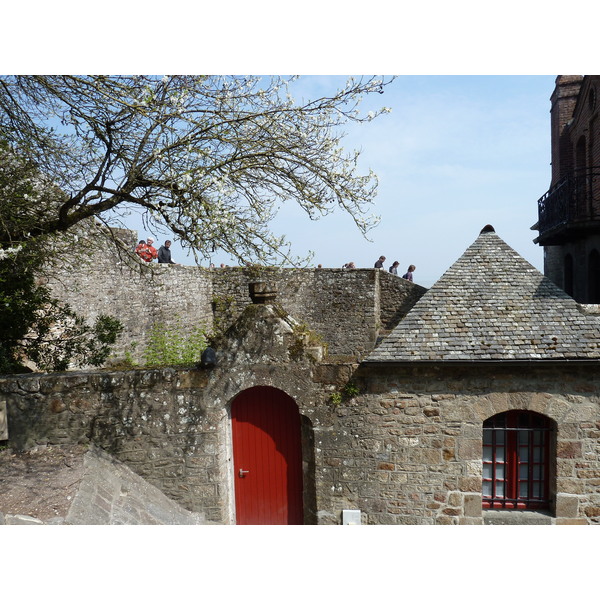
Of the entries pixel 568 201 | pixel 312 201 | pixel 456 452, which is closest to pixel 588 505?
pixel 456 452

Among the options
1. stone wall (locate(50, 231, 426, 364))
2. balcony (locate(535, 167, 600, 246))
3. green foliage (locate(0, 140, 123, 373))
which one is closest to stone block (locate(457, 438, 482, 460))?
A: green foliage (locate(0, 140, 123, 373))

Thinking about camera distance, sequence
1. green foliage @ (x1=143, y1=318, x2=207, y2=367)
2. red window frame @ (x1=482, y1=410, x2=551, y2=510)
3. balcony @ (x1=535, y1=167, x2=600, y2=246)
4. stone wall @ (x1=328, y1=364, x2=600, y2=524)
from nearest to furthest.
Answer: stone wall @ (x1=328, y1=364, x2=600, y2=524)
red window frame @ (x1=482, y1=410, x2=551, y2=510)
balcony @ (x1=535, y1=167, x2=600, y2=246)
green foliage @ (x1=143, y1=318, x2=207, y2=367)

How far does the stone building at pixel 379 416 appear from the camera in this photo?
21.1 ft

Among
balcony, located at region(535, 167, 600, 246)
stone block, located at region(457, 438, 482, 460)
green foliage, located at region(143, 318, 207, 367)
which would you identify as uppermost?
balcony, located at region(535, 167, 600, 246)

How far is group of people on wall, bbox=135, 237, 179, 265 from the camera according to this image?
11947mm

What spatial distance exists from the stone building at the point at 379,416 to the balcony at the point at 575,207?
231 inches

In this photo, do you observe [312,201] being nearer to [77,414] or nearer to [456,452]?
[456,452]

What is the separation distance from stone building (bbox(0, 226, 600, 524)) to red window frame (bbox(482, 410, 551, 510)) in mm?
19

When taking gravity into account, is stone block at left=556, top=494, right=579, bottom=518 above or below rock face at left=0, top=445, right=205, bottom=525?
below

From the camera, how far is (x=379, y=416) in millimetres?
6586

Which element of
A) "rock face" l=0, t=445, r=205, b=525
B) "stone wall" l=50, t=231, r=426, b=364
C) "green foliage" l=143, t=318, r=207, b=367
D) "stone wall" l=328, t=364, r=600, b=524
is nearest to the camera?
"rock face" l=0, t=445, r=205, b=525

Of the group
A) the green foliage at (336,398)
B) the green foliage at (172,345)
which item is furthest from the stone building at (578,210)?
the green foliage at (172,345)

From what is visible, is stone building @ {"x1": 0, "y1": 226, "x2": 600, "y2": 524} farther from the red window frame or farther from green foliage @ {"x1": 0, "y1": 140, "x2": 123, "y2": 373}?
green foliage @ {"x1": 0, "y1": 140, "x2": 123, "y2": 373}

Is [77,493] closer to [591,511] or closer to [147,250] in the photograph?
[591,511]
